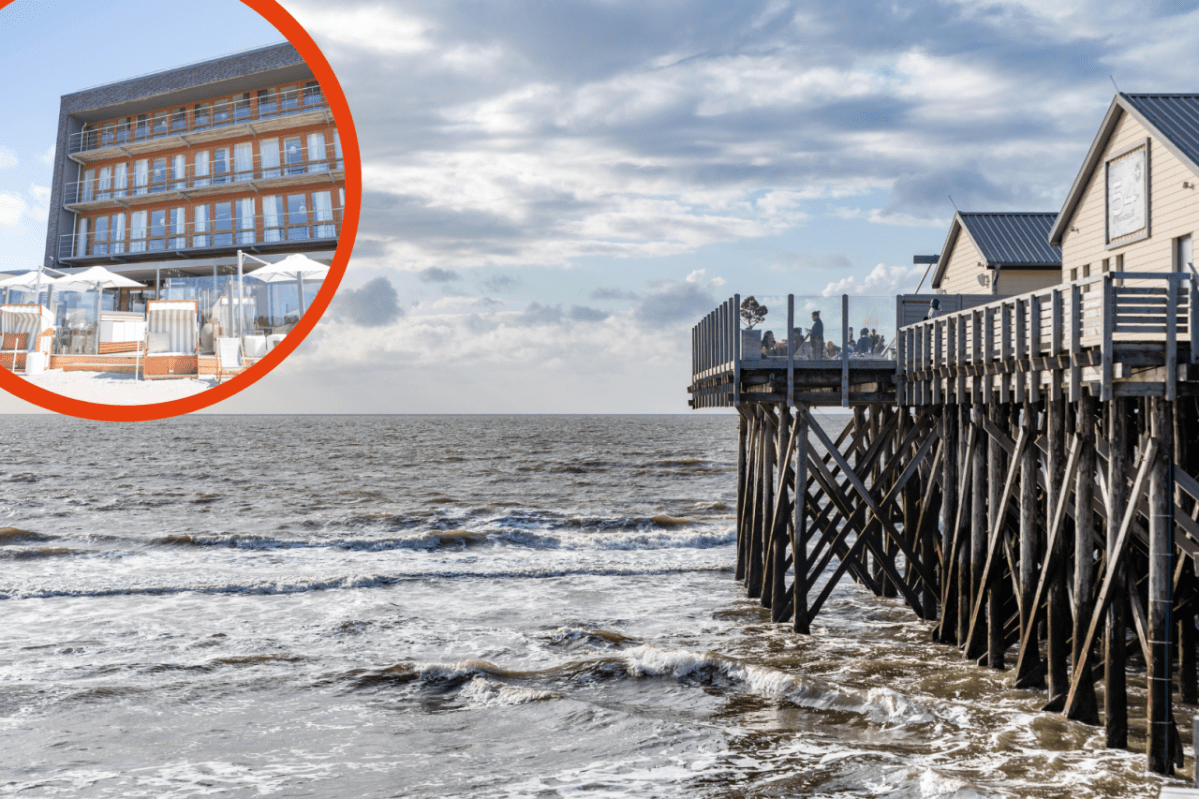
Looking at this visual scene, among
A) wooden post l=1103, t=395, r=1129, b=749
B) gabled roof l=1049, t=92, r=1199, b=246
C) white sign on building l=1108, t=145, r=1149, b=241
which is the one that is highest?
gabled roof l=1049, t=92, r=1199, b=246

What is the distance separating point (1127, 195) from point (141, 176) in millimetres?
17476

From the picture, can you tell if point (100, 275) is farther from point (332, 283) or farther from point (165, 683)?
point (165, 683)

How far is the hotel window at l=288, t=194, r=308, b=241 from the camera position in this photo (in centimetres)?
554

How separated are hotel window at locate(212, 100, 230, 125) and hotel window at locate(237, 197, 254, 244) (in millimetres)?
487

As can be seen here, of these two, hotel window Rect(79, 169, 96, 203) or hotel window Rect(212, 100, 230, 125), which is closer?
hotel window Rect(212, 100, 230, 125)

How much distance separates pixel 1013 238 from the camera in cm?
2523

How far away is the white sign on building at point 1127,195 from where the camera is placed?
17.4 meters

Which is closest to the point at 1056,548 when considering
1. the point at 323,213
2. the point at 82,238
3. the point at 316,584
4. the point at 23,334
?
the point at 323,213

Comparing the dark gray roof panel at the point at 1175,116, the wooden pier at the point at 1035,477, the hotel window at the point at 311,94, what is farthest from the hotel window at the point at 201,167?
the dark gray roof panel at the point at 1175,116

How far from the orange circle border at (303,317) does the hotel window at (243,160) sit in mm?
1882

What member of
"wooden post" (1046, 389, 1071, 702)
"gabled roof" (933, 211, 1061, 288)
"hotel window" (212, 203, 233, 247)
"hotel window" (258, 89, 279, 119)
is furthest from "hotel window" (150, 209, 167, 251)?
"gabled roof" (933, 211, 1061, 288)

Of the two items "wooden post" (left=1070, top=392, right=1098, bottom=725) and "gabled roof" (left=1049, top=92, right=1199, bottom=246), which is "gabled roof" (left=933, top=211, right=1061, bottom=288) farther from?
"wooden post" (left=1070, top=392, right=1098, bottom=725)

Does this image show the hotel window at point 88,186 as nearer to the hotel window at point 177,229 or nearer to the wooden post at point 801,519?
the hotel window at point 177,229

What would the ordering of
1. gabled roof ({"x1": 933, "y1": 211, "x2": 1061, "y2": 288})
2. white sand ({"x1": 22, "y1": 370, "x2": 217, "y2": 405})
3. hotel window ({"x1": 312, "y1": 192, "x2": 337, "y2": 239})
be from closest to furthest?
1. white sand ({"x1": 22, "y1": 370, "x2": 217, "y2": 405})
2. hotel window ({"x1": 312, "y1": 192, "x2": 337, "y2": 239})
3. gabled roof ({"x1": 933, "y1": 211, "x2": 1061, "y2": 288})
